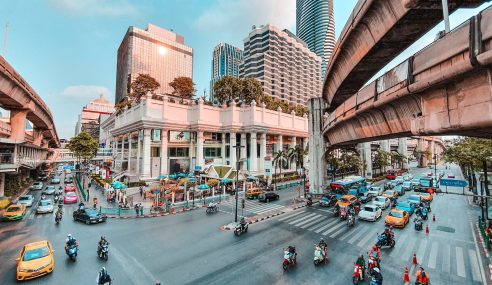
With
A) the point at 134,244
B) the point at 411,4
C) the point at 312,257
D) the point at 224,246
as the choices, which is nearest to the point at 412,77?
the point at 411,4

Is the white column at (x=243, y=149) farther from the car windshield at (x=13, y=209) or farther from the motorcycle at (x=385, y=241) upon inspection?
the motorcycle at (x=385, y=241)

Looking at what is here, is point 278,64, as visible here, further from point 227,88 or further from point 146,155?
point 146,155

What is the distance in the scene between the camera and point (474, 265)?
45.2 ft

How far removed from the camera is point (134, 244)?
1667 centimetres

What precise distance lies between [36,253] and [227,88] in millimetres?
48255

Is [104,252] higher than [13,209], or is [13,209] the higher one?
[13,209]

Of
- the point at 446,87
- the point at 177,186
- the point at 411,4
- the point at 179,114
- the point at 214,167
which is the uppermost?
the point at 179,114

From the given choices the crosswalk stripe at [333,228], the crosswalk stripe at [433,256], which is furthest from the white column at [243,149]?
the crosswalk stripe at [433,256]

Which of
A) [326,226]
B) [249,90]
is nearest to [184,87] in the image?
[249,90]

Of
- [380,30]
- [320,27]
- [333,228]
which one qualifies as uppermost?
[320,27]

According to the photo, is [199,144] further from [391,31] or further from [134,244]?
[391,31]

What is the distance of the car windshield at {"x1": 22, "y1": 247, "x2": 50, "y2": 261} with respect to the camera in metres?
12.5

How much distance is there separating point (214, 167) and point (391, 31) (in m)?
32.6

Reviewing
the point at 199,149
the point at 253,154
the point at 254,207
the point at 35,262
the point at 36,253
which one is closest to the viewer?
the point at 35,262
